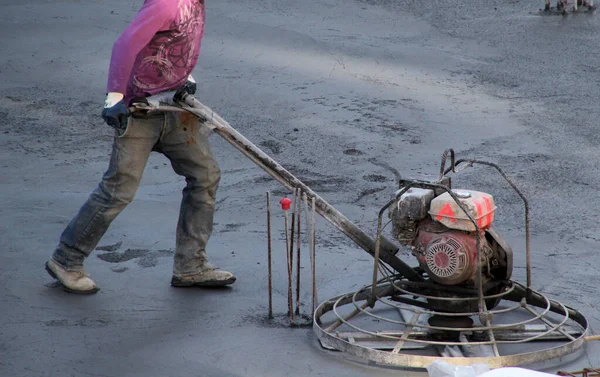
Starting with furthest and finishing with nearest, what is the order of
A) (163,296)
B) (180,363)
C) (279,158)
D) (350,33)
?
(350,33) → (279,158) → (163,296) → (180,363)

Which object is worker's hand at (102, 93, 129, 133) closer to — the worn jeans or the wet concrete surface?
the worn jeans

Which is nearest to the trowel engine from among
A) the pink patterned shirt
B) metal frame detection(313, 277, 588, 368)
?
metal frame detection(313, 277, 588, 368)

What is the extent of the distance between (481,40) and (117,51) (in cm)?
652

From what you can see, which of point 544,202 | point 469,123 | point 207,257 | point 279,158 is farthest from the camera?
point 469,123

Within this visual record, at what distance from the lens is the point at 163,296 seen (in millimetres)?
5277

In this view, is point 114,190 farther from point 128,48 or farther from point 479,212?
point 479,212

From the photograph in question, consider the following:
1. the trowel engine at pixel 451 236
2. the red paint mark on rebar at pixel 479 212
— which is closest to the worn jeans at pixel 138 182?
the trowel engine at pixel 451 236

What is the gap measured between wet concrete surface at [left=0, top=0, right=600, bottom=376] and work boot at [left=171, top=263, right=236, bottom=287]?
7cm

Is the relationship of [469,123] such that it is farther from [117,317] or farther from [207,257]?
[117,317]

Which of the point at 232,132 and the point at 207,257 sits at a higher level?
the point at 232,132

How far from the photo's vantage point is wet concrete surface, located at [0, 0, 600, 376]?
4773mm

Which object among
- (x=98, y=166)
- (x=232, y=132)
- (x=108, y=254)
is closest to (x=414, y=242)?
(x=232, y=132)

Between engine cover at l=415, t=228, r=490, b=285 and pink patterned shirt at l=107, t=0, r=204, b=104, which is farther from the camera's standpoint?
pink patterned shirt at l=107, t=0, r=204, b=104

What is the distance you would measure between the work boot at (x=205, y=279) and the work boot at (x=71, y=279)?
47cm
